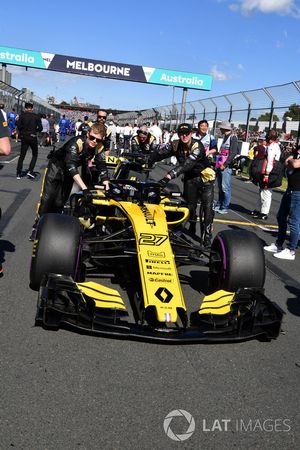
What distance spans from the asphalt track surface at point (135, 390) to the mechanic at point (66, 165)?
2038 mm

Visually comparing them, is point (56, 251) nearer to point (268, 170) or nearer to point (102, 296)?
point (102, 296)

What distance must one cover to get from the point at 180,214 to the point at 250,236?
1446 mm

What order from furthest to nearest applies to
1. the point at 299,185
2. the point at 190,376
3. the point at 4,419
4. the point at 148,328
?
the point at 299,185, the point at 148,328, the point at 190,376, the point at 4,419

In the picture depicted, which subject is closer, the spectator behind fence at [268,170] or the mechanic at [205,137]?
the spectator behind fence at [268,170]

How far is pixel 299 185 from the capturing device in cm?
650

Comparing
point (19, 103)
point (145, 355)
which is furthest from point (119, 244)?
point (19, 103)

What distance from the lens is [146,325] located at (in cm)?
350

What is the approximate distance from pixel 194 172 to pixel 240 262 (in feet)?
9.80

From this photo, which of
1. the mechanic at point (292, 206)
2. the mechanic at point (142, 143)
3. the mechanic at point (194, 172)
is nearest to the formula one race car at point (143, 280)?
the mechanic at point (194, 172)

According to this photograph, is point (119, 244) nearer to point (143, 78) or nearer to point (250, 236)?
point (250, 236)

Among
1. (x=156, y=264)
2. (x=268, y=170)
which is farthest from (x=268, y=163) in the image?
(x=156, y=264)

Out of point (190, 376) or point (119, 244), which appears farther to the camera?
point (119, 244)

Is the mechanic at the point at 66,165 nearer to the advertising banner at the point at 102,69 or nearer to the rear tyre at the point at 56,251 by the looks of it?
the rear tyre at the point at 56,251

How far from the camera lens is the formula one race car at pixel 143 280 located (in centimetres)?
345
